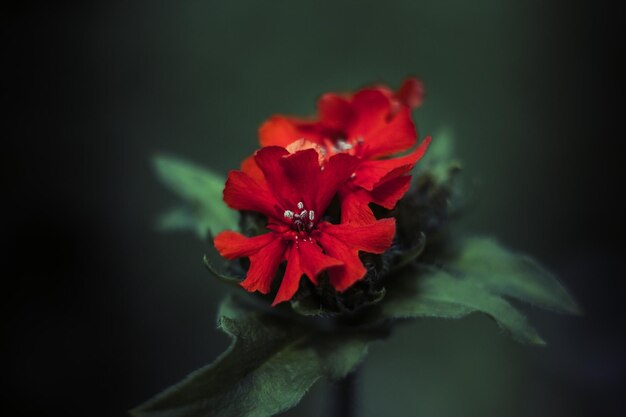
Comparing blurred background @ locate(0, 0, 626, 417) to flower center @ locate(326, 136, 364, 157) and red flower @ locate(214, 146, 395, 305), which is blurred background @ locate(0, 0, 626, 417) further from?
red flower @ locate(214, 146, 395, 305)

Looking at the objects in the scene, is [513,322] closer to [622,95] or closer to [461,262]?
[461,262]

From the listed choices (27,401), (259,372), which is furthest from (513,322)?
(27,401)

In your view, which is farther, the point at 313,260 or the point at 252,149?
the point at 252,149

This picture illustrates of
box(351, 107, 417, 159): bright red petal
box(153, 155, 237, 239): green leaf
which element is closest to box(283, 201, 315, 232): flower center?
box(351, 107, 417, 159): bright red petal

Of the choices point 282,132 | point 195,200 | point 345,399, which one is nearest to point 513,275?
point 345,399

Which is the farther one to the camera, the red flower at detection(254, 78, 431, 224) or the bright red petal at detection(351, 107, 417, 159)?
the bright red petal at detection(351, 107, 417, 159)

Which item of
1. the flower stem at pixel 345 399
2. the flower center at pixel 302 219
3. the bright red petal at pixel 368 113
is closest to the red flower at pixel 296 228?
the flower center at pixel 302 219

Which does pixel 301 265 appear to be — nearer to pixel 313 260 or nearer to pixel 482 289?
pixel 313 260
